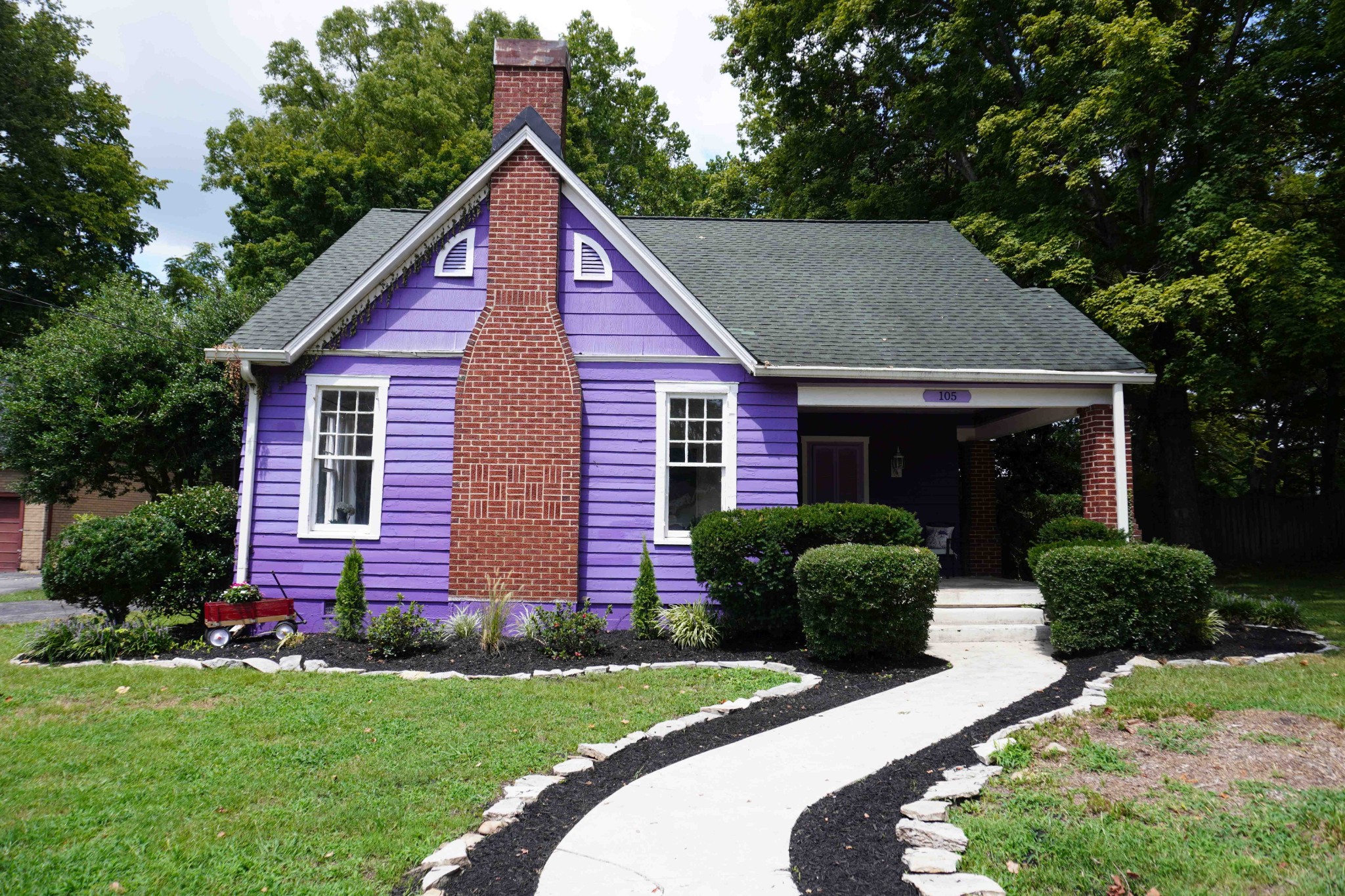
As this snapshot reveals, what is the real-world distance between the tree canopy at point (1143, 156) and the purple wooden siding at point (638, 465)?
25.5 ft

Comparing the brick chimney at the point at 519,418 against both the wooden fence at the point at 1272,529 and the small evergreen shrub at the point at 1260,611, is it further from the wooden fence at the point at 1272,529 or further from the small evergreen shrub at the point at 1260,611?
the wooden fence at the point at 1272,529

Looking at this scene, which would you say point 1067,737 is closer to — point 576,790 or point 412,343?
point 576,790

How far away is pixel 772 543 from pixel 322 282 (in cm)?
800

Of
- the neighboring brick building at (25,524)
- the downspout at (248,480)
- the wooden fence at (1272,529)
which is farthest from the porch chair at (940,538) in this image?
the neighboring brick building at (25,524)

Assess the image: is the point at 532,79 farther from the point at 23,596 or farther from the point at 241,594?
the point at 23,596

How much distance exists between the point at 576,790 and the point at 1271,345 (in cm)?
1434

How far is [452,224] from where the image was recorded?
10180 millimetres

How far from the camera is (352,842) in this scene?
3.81 meters

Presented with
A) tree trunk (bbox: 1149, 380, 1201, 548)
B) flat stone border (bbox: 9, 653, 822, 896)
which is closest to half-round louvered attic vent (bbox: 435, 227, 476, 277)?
flat stone border (bbox: 9, 653, 822, 896)

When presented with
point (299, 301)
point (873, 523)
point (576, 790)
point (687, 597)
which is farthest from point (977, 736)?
point (299, 301)

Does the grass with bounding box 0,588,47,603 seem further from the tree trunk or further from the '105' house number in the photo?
the tree trunk

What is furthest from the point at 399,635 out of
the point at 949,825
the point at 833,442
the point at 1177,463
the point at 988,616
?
the point at 1177,463

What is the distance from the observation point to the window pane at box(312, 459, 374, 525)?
1009 centimetres

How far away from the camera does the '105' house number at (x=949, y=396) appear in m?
10.6
